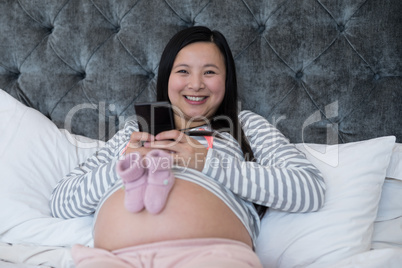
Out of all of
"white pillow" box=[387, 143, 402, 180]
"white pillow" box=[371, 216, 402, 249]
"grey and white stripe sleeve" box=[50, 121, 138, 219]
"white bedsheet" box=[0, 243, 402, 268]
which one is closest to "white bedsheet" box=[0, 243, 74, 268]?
"white bedsheet" box=[0, 243, 402, 268]

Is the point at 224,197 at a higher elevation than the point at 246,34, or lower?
lower

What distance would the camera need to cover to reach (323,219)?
964 mm

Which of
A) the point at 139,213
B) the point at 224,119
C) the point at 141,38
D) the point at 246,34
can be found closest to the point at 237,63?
the point at 246,34

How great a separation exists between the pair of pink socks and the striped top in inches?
3.4

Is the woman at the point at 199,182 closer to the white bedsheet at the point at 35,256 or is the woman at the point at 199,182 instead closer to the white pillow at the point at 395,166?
the white bedsheet at the point at 35,256

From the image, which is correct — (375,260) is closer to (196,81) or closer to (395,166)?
(395,166)

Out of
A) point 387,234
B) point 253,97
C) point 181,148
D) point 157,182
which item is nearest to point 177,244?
point 157,182

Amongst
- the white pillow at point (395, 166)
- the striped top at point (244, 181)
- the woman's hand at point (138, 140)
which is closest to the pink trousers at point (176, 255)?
the striped top at point (244, 181)

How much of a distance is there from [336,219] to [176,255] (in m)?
0.45

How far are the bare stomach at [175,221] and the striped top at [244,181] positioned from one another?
36mm

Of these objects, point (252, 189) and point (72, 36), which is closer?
point (252, 189)

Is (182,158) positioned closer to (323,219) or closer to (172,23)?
(323,219)

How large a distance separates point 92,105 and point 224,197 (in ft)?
2.57

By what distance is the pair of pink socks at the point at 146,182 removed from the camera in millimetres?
803
